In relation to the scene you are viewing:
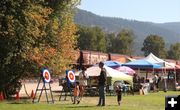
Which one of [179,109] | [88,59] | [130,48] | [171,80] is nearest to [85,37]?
[130,48]

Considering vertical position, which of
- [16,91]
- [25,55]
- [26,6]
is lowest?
[16,91]

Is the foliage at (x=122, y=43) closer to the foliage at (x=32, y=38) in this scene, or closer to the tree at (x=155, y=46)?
the tree at (x=155, y=46)

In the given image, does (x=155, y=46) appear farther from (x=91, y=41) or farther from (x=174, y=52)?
(x=91, y=41)

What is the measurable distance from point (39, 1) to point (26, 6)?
1.61 metres

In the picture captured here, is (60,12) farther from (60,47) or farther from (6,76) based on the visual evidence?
(6,76)

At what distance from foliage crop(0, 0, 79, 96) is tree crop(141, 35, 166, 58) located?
4855 inches

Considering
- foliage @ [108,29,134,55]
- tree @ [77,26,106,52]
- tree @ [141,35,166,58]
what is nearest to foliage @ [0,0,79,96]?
tree @ [77,26,106,52]

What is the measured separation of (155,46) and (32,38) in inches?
5159

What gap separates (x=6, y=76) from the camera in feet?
85.6

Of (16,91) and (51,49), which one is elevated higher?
(51,49)

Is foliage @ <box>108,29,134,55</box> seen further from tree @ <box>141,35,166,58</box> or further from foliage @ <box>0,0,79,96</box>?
foliage @ <box>0,0,79,96</box>

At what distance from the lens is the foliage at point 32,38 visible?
24.4 meters

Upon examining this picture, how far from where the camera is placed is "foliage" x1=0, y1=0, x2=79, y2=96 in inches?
960

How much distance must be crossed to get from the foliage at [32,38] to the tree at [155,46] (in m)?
123
